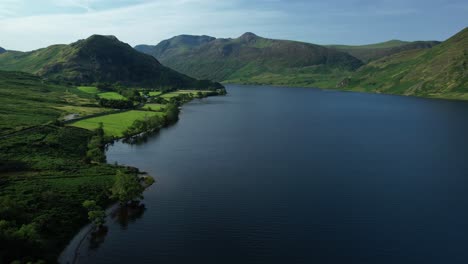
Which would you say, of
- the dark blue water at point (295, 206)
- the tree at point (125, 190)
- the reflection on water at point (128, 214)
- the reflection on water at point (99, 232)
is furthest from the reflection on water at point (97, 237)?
the tree at point (125, 190)

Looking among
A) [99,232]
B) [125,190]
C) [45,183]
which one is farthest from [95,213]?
[45,183]

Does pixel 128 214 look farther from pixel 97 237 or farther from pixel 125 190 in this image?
pixel 97 237

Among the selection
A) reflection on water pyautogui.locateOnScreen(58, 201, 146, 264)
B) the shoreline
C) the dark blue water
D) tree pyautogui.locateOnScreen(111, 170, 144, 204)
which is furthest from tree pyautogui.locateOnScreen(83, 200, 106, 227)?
tree pyautogui.locateOnScreen(111, 170, 144, 204)

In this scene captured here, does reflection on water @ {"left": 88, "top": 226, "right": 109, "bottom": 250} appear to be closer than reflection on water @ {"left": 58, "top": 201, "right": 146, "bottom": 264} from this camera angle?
No

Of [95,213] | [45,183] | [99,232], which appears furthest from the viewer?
[45,183]

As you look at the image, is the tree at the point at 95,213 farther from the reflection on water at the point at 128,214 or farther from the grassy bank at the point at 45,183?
the reflection on water at the point at 128,214

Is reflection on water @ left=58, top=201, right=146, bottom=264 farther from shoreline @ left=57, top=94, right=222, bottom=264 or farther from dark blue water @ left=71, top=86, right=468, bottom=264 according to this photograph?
dark blue water @ left=71, top=86, right=468, bottom=264
